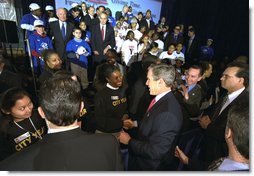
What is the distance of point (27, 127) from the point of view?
2010 millimetres

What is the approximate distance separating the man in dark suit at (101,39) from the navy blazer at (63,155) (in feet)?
14.7

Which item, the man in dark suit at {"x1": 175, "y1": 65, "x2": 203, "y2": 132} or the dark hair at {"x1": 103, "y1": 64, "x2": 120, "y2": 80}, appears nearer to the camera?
the dark hair at {"x1": 103, "y1": 64, "x2": 120, "y2": 80}

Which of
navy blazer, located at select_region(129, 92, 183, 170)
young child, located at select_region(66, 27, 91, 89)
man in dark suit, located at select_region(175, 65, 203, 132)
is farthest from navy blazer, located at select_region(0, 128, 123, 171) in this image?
young child, located at select_region(66, 27, 91, 89)

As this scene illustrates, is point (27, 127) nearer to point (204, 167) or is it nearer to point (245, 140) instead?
point (204, 167)

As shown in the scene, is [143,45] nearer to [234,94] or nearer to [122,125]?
[122,125]

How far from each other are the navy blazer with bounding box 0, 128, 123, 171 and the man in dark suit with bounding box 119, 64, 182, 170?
1.94 feet

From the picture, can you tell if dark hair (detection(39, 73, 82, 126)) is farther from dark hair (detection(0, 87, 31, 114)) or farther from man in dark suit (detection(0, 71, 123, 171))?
dark hair (detection(0, 87, 31, 114))

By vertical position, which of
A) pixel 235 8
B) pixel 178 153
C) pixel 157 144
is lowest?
pixel 178 153

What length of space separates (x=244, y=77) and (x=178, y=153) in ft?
3.48

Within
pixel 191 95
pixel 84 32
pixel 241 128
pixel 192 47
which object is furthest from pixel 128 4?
pixel 241 128

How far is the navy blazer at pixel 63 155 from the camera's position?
1.09 metres

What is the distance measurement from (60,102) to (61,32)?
410 centimetres

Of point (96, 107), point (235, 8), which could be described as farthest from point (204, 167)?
point (235, 8)

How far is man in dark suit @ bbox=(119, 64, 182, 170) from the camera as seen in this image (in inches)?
67.1
